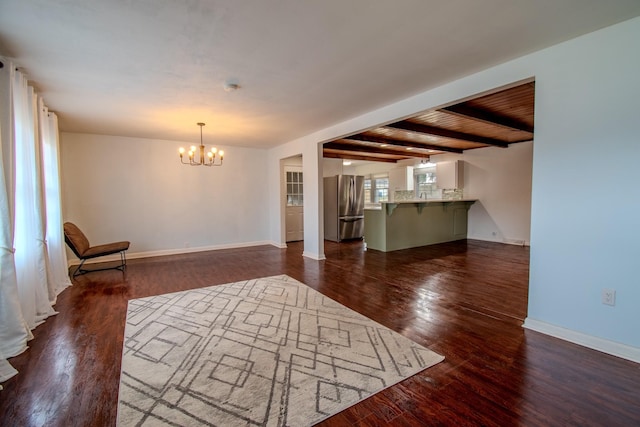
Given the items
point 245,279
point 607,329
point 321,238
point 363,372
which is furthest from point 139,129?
point 607,329

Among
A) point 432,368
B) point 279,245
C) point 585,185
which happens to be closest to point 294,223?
point 279,245

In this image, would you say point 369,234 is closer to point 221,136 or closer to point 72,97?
point 221,136

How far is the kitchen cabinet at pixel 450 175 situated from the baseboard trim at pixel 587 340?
589 centimetres

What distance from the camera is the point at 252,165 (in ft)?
24.1

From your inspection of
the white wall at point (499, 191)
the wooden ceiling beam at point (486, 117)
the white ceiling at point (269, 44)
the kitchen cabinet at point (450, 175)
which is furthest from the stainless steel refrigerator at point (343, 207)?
the white ceiling at point (269, 44)

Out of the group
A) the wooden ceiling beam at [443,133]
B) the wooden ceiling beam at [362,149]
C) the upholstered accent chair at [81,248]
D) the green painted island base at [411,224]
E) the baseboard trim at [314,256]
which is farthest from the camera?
the wooden ceiling beam at [362,149]

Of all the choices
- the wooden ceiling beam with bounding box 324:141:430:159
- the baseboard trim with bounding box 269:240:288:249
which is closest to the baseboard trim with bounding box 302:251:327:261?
the baseboard trim with bounding box 269:240:288:249

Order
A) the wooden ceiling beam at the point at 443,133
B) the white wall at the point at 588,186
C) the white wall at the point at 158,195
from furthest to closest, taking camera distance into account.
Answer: the white wall at the point at 158,195 → the wooden ceiling beam at the point at 443,133 → the white wall at the point at 588,186

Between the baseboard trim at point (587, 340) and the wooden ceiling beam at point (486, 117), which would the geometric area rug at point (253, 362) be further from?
Answer: the wooden ceiling beam at point (486, 117)

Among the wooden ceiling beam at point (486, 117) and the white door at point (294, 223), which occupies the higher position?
the wooden ceiling beam at point (486, 117)

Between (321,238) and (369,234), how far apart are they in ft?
4.58

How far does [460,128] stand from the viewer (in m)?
5.44

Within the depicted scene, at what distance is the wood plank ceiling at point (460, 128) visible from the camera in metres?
3.99

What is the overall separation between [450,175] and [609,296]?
20.3ft
